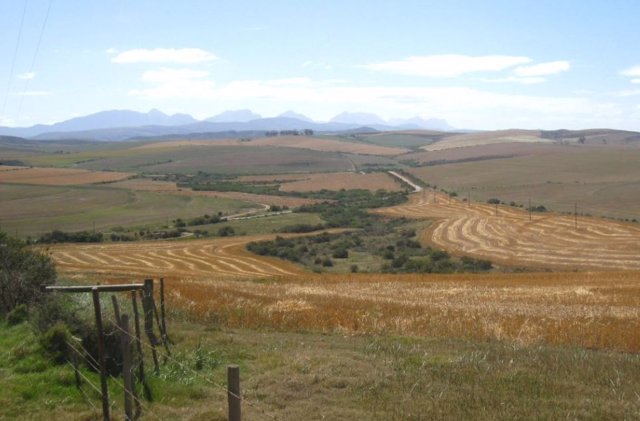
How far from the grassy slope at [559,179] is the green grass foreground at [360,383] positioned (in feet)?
255

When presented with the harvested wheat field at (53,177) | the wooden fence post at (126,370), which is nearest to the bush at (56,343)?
the wooden fence post at (126,370)

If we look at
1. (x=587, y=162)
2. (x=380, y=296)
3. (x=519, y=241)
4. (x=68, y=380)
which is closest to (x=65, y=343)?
(x=68, y=380)

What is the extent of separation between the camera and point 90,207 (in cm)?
10175

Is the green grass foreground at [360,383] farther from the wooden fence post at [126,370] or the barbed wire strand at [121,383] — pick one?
the wooden fence post at [126,370]

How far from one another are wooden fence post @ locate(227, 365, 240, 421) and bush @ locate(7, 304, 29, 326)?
1108cm

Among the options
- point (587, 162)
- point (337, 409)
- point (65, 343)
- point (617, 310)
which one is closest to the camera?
point (337, 409)

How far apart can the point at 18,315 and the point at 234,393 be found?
11476 mm

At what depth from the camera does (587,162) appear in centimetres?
14762

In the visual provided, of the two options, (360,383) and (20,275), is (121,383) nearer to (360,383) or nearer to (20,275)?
(360,383)

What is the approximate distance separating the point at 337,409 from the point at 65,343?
5.71 meters

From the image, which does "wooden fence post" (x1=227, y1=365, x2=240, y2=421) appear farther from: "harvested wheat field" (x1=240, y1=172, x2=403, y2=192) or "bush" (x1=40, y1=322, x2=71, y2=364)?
"harvested wheat field" (x1=240, y1=172, x2=403, y2=192)

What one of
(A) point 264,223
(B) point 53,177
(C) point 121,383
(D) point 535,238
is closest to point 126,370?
(C) point 121,383

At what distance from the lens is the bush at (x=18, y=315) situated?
1652 centimetres

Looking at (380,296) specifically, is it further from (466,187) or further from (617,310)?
(466,187)
